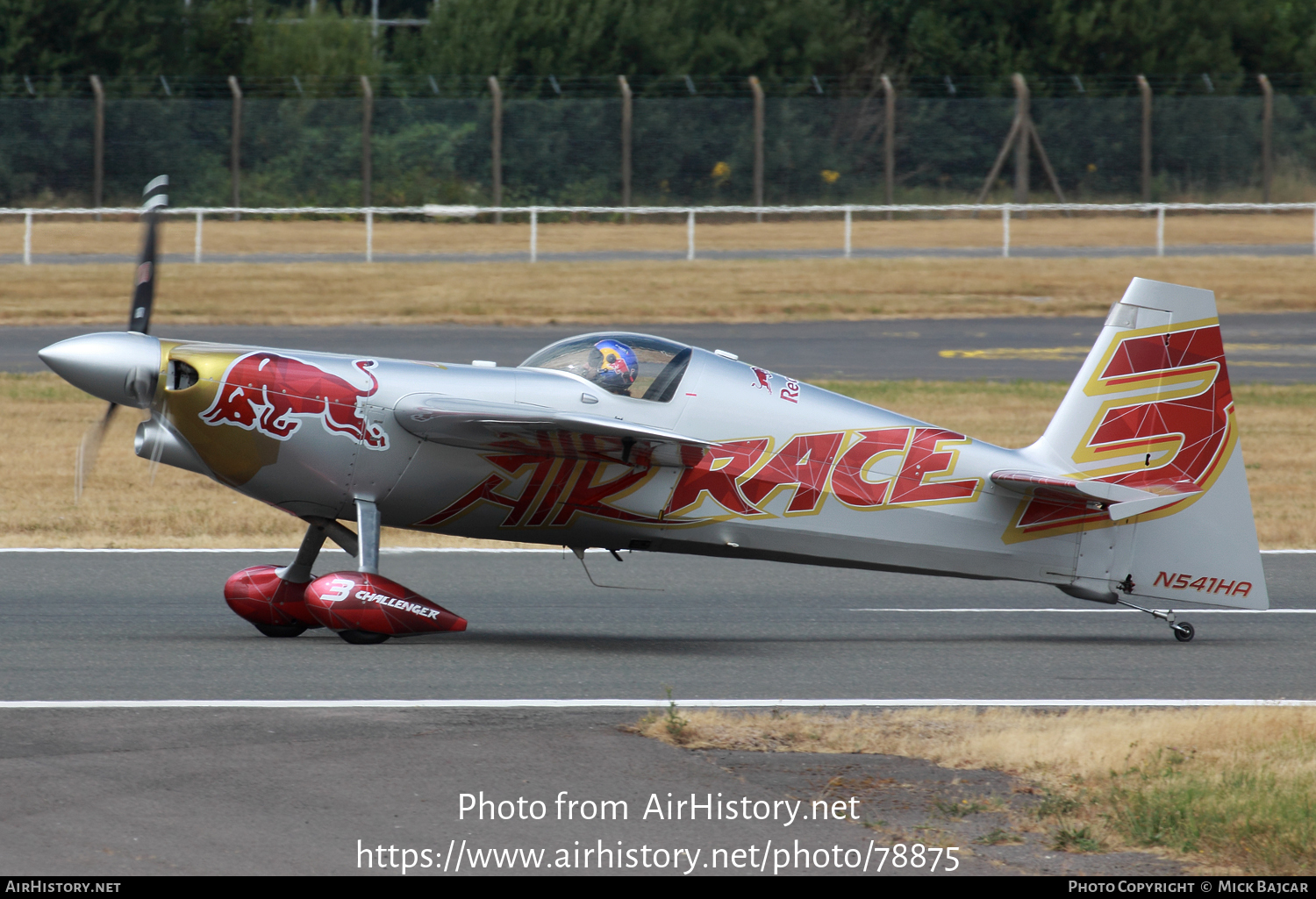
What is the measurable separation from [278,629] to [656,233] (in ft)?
98.8

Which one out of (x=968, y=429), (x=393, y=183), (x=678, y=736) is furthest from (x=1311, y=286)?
(x=678, y=736)

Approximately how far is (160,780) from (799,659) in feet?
13.8

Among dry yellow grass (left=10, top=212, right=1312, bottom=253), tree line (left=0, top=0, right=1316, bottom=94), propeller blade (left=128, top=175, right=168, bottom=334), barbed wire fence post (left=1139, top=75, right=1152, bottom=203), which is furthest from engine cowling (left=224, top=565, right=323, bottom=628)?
tree line (left=0, top=0, right=1316, bottom=94)

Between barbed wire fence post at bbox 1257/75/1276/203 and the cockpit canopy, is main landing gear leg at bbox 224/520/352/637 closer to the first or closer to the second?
the cockpit canopy

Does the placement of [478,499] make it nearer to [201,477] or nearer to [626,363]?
[626,363]

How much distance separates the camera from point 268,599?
9859mm

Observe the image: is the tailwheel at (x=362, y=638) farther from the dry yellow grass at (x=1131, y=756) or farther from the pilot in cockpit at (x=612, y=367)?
the dry yellow grass at (x=1131, y=756)

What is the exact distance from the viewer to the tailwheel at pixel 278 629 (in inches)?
391

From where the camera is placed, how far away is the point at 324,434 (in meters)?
9.42

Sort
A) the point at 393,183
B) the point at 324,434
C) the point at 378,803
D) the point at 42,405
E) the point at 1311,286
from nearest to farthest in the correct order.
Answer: the point at 378,803, the point at 324,434, the point at 42,405, the point at 1311,286, the point at 393,183

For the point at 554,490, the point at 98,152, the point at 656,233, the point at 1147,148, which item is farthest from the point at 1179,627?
the point at 98,152

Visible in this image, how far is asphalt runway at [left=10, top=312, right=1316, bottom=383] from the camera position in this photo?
78.2 feet

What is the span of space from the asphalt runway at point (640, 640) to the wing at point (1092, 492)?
95 cm

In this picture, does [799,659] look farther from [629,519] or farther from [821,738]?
[821,738]
